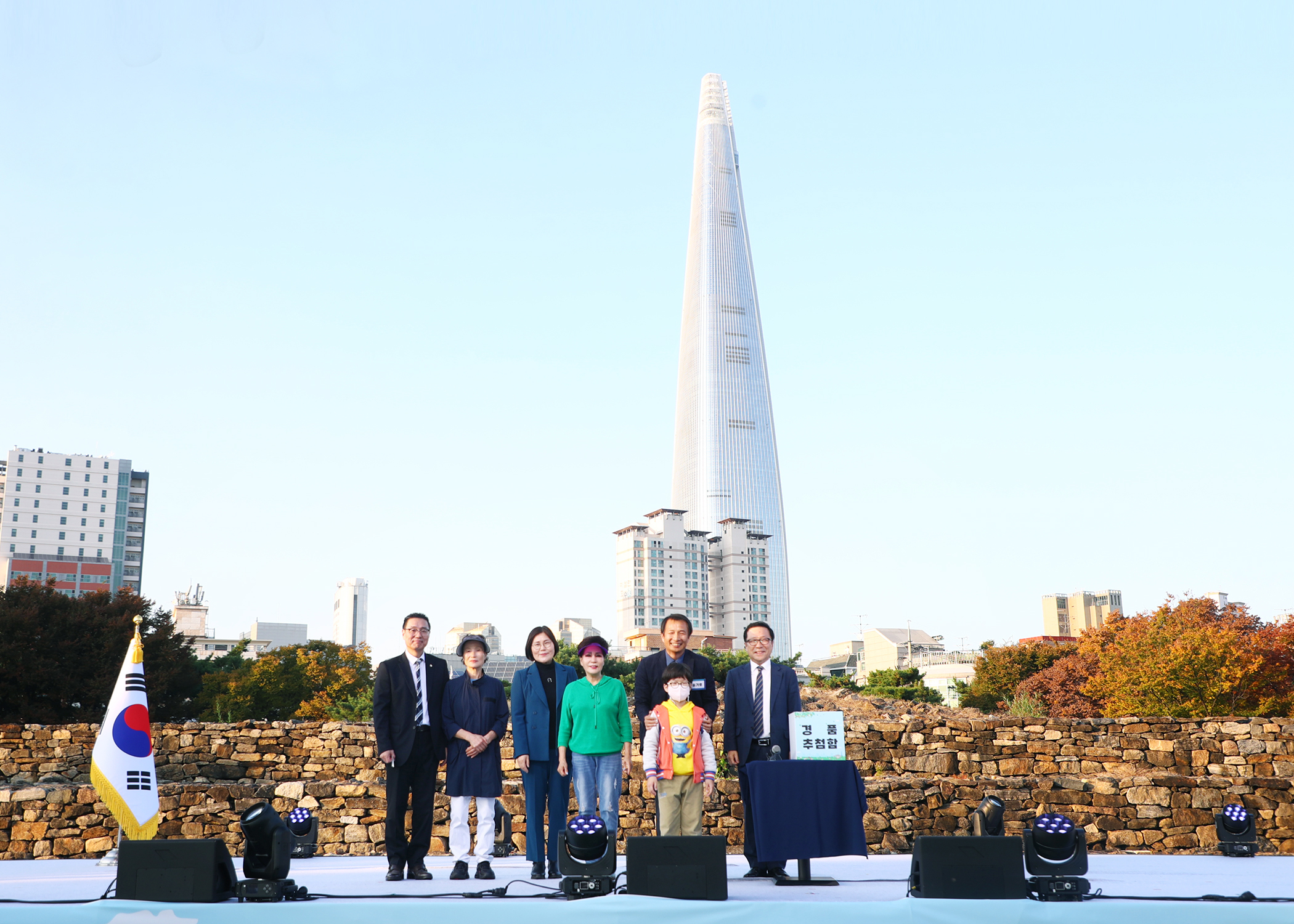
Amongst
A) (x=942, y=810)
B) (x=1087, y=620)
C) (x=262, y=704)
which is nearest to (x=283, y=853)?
(x=942, y=810)

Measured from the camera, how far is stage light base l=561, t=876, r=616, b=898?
5191mm

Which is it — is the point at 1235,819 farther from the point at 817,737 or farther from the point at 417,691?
the point at 417,691

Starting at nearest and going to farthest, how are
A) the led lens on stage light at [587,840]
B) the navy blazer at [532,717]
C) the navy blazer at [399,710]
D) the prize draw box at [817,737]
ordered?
1. the led lens on stage light at [587,840]
2. the prize draw box at [817,737]
3. the navy blazer at [399,710]
4. the navy blazer at [532,717]

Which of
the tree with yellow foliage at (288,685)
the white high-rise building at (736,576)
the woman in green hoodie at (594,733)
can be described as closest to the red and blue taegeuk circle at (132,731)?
the woman in green hoodie at (594,733)

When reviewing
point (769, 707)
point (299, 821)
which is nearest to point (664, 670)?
point (769, 707)

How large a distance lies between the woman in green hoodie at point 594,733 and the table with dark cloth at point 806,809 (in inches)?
39.7

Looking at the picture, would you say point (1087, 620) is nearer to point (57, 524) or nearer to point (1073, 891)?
point (57, 524)

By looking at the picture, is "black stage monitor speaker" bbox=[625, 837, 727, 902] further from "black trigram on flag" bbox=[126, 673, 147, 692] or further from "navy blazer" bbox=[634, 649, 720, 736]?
"black trigram on flag" bbox=[126, 673, 147, 692]

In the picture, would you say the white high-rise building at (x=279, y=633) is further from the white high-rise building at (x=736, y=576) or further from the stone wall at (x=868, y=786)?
the stone wall at (x=868, y=786)

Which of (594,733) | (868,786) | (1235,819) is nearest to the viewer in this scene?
(594,733)

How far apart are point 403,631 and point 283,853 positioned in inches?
62.7

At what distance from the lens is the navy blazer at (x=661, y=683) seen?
654cm

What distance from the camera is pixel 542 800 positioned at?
6789 millimetres

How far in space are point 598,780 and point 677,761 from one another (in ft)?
2.26
